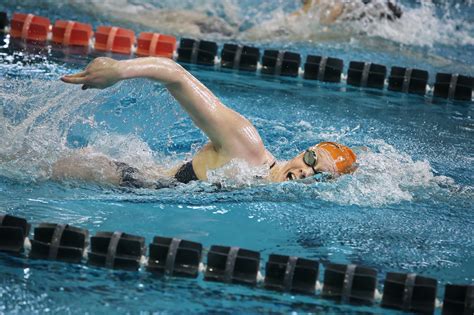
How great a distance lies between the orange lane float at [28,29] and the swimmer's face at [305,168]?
134 inches

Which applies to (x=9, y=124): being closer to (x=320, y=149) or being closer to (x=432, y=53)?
(x=320, y=149)

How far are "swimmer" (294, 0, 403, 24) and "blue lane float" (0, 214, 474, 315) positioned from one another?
514cm

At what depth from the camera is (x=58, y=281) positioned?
11.2ft

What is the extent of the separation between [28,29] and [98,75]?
3504 millimetres

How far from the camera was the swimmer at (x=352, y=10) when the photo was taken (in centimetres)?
845

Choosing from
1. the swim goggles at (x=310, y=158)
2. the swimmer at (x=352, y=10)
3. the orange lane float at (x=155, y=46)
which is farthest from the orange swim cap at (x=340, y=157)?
the swimmer at (x=352, y=10)

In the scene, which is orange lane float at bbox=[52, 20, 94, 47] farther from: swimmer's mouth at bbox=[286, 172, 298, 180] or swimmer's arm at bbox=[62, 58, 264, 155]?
swimmer's mouth at bbox=[286, 172, 298, 180]

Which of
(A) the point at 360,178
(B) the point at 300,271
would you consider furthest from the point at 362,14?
(B) the point at 300,271

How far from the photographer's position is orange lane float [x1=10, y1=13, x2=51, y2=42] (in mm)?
6879

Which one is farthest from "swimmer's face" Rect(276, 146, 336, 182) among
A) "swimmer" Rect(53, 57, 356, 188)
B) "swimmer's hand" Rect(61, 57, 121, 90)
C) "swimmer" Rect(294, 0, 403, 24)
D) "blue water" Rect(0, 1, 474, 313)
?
"swimmer" Rect(294, 0, 403, 24)

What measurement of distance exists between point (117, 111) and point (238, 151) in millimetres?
1648

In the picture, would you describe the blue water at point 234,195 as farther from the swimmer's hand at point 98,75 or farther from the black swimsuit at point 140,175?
the swimmer's hand at point 98,75

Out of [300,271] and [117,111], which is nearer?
[300,271]

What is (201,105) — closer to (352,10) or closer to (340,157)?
(340,157)
